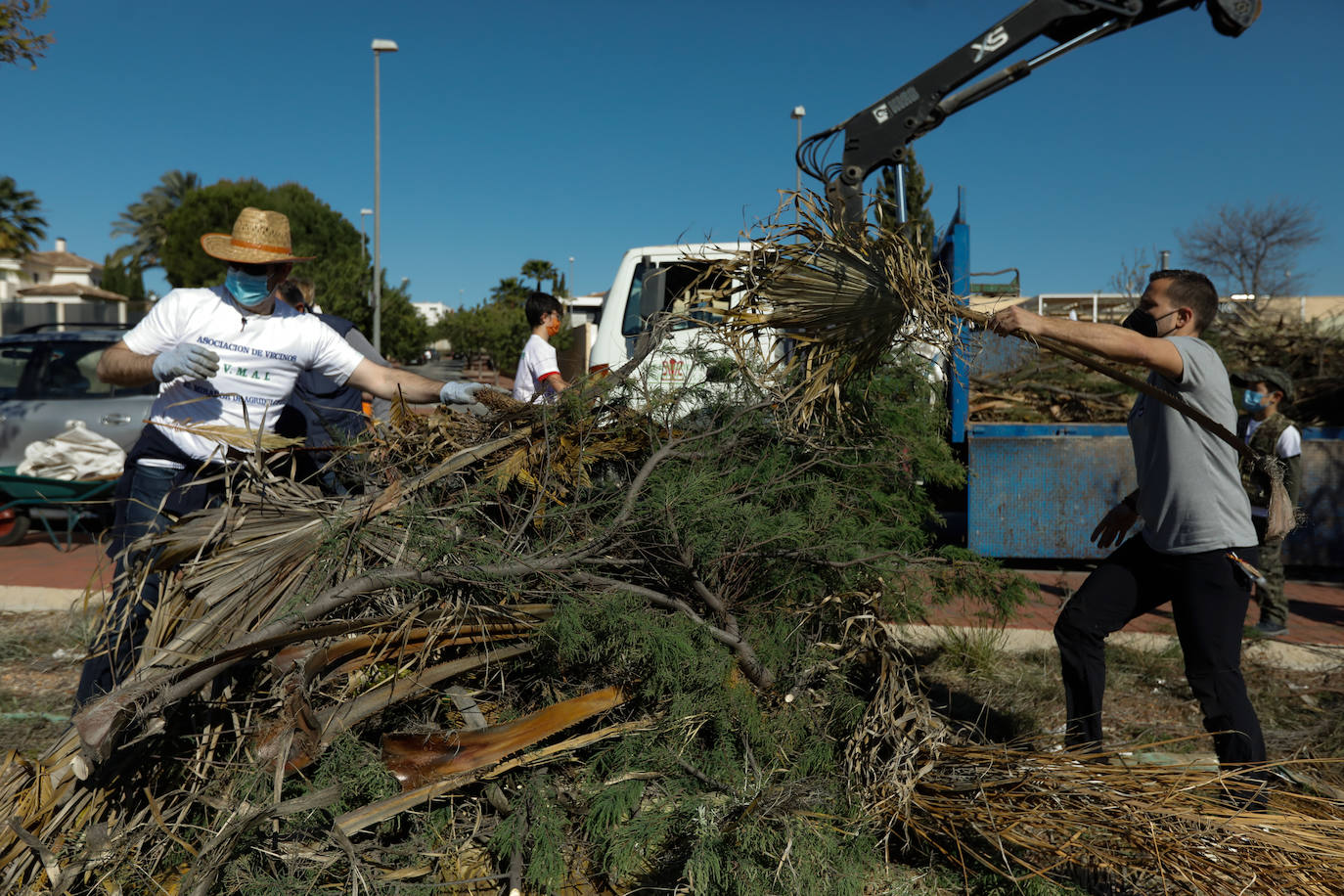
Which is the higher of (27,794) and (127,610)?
(127,610)

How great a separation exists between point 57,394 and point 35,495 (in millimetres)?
1665

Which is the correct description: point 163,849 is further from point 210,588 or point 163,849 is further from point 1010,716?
point 1010,716

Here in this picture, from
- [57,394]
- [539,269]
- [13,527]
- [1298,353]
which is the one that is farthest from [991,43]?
[539,269]

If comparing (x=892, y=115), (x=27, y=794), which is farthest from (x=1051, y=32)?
(x=27, y=794)

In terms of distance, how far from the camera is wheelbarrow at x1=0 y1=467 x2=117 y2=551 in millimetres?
6605

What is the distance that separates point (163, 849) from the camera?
95.6 inches

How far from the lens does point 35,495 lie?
7.10 m

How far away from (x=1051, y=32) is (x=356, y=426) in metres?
5.32

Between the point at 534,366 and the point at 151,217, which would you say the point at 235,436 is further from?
the point at 151,217

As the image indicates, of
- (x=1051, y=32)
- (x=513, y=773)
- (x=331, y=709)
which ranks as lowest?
(x=513, y=773)

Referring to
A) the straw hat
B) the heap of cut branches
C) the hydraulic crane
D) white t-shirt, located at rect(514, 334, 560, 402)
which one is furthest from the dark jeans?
the heap of cut branches

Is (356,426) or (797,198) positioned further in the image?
(356,426)

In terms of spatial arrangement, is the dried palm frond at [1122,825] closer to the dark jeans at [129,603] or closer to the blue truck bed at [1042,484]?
the dark jeans at [129,603]

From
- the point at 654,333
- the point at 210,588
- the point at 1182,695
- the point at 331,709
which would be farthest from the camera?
the point at 1182,695
